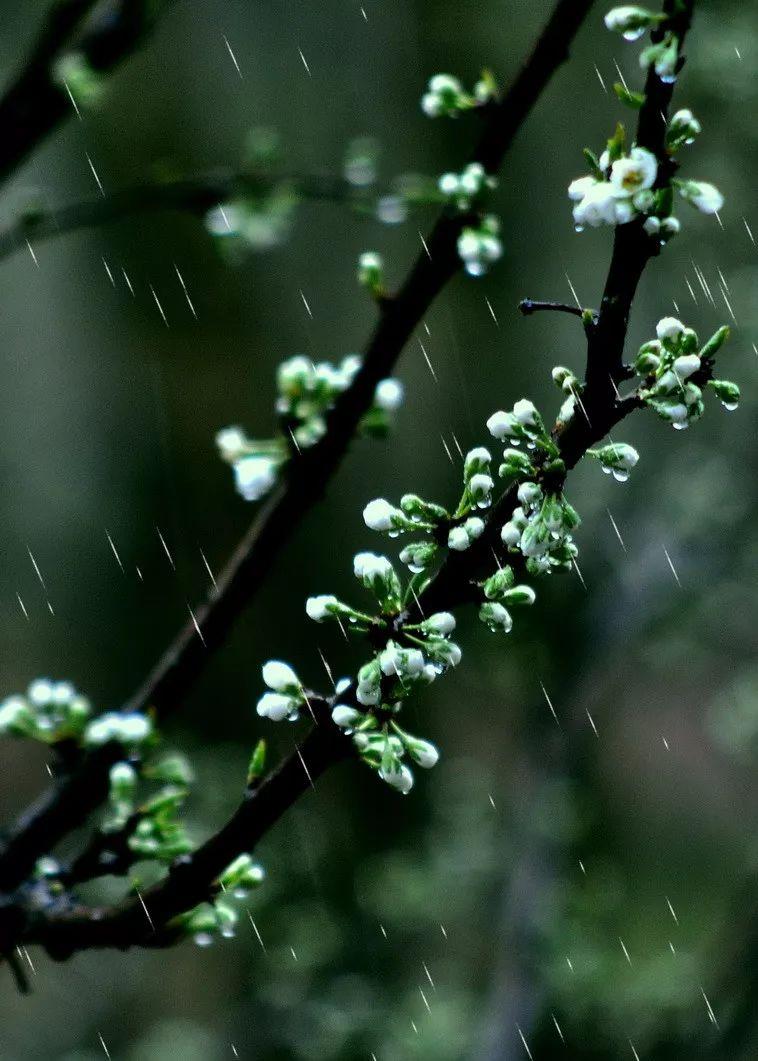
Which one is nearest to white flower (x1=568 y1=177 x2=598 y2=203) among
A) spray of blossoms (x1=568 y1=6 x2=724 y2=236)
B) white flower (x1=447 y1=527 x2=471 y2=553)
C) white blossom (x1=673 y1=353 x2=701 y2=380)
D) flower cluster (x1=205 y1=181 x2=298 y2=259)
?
spray of blossoms (x1=568 y1=6 x2=724 y2=236)

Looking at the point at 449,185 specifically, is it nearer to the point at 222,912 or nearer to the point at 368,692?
the point at 368,692

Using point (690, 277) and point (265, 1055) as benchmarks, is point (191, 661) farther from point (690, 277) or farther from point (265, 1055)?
point (265, 1055)

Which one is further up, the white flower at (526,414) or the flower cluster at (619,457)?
the white flower at (526,414)

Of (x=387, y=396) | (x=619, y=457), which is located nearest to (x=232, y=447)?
(x=387, y=396)

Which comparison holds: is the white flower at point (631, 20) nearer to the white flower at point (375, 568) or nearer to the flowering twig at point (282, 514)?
the flowering twig at point (282, 514)

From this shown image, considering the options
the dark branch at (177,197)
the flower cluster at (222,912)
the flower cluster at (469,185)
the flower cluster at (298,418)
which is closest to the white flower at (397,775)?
the flower cluster at (222,912)

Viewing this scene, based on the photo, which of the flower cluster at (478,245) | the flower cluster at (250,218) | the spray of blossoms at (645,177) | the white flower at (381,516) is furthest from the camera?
the flower cluster at (250,218)

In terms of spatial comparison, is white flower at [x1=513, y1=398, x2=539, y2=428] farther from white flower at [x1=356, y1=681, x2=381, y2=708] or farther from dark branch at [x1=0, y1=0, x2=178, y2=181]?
dark branch at [x1=0, y1=0, x2=178, y2=181]
